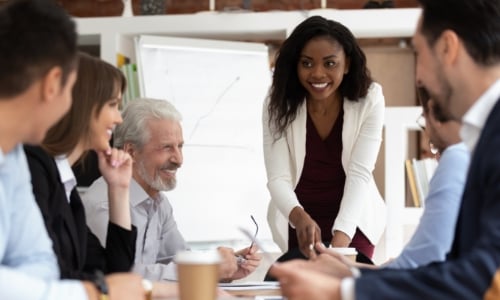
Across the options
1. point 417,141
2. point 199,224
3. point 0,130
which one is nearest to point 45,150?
point 0,130

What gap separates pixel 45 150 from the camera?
2.09 meters

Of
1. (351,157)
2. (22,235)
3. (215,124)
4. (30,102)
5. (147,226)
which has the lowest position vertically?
(215,124)

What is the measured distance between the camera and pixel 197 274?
149 cm

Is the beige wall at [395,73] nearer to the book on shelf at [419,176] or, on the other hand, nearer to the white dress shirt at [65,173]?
the book on shelf at [419,176]

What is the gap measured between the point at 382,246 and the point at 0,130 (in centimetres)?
348

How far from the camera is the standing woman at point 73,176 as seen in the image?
199 cm

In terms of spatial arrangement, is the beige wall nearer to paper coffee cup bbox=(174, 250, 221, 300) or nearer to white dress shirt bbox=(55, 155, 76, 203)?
white dress shirt bbox=(55, 155, 76, 203)

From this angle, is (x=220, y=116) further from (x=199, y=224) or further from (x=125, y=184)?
(x=125, y=184)

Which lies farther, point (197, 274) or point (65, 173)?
point (65, 173)

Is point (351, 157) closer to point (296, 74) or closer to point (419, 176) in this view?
point (296, 74)

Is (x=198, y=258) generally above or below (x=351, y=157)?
above

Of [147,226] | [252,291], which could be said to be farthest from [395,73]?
[252,291]

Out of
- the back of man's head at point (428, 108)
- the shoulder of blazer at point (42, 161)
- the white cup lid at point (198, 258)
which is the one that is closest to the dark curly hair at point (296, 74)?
the back of man's head at point (428, 108)

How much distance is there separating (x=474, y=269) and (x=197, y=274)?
0.44 m
